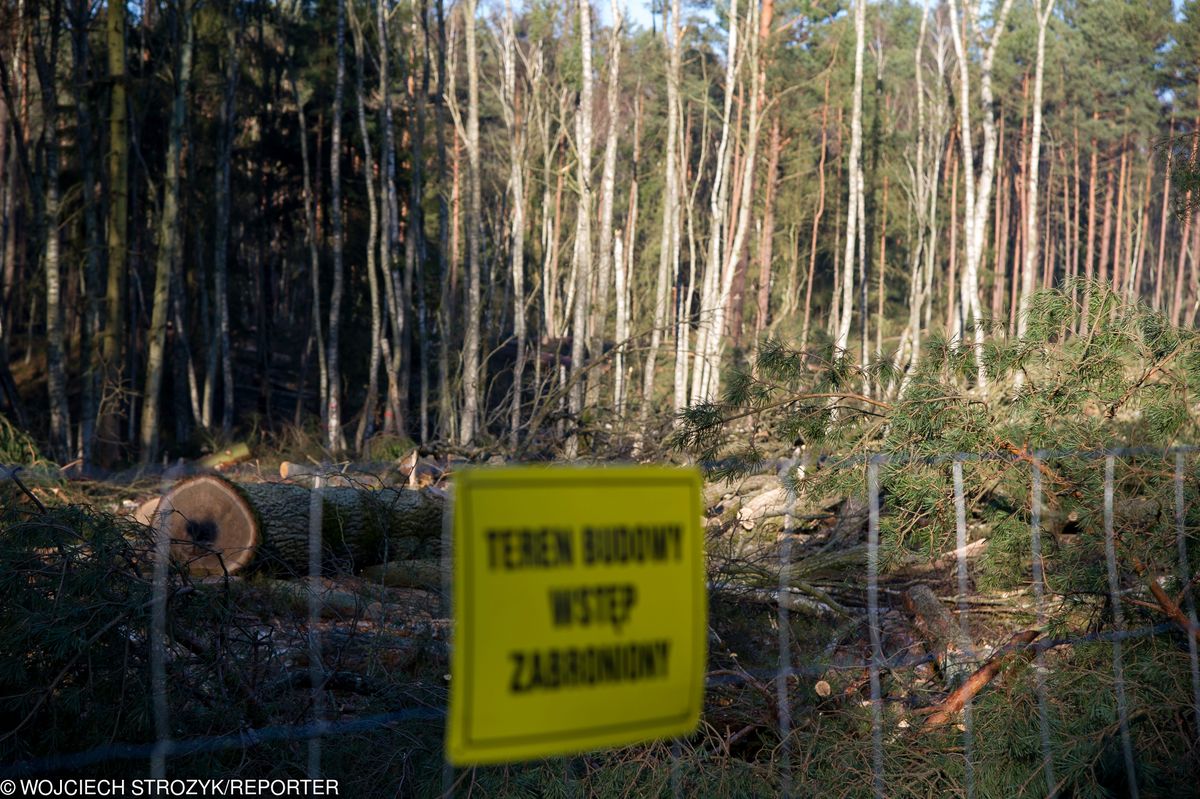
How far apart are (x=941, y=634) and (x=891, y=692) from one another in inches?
39.8

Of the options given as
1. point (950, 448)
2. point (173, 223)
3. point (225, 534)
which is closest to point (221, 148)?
point (173, 223)

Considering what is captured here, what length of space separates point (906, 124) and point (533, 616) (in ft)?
138

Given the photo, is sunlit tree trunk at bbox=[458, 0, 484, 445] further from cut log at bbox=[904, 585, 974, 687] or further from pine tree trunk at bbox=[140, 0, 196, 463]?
cut log at bbox=[904, 585, 974, 687]

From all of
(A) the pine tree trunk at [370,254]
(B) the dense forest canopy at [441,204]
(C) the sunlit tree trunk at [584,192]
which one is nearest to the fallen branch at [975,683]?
(B) the dense forest canopy at [441,204]

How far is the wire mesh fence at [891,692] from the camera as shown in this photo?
3197 millimetres

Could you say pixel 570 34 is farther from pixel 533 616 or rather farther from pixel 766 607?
pixel 533 616

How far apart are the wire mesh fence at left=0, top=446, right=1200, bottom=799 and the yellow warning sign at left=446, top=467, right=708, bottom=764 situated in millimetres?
2084

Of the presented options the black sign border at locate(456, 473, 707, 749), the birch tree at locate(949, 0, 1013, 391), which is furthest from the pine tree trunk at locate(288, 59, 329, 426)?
the black sign border at locate(456, 473, 707, 749)

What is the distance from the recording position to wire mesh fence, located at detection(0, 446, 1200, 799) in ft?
10.5

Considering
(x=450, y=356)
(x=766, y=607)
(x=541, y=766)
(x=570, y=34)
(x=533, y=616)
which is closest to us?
(x=533, y=616)

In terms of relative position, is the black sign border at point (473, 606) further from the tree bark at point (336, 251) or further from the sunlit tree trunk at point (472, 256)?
the tree bark at point (336, 251)

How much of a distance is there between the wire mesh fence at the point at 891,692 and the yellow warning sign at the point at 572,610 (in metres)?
2.08

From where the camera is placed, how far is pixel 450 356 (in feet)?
65.3

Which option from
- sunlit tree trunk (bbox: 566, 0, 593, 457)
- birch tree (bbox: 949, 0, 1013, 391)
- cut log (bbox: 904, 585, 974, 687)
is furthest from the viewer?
birch tree (bbox: 949, 0, 1013, 391)
